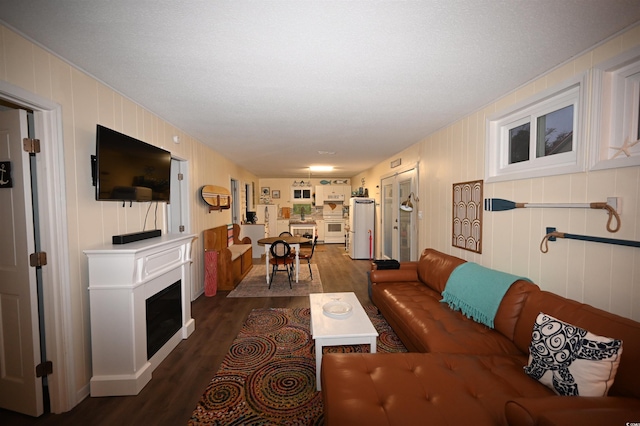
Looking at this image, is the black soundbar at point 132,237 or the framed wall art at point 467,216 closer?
the black soundbar at point 132,237

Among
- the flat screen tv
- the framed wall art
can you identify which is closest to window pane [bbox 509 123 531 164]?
the framed wall art

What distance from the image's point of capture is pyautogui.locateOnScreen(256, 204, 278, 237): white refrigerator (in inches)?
352

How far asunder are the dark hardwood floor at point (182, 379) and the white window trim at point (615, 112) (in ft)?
10.2

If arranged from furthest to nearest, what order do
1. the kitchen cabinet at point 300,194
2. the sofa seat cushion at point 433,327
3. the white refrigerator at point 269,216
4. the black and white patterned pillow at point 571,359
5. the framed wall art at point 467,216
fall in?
the kitchen cabinet at point 300,194 → the white refrigerator at point 269,216 → the framed wall art at point 467,216 → the sofa seat cushion at point 433,327 → the black and white patterned pillow at point 571,359

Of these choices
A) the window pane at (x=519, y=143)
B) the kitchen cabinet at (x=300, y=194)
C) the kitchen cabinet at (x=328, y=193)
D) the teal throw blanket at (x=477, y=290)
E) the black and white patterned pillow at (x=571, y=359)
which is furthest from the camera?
the kitchen cabinet at (x=300, y=194)

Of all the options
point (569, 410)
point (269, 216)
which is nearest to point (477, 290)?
point (569, 410)

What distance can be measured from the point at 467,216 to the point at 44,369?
4.13 m

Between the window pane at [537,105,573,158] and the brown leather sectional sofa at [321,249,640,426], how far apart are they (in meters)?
1.14

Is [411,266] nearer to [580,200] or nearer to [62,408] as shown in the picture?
[580,200]

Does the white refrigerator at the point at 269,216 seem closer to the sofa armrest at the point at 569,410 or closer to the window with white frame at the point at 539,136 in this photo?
the window with white frame at the point at 539,136

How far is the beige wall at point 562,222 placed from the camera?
1573 mm

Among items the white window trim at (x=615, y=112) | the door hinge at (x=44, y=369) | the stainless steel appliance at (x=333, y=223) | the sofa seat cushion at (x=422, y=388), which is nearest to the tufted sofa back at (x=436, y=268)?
the sofa seat cushion at (x=422, y=388)

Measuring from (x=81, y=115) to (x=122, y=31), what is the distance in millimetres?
922

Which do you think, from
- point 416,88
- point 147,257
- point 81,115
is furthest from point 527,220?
point 81,115
